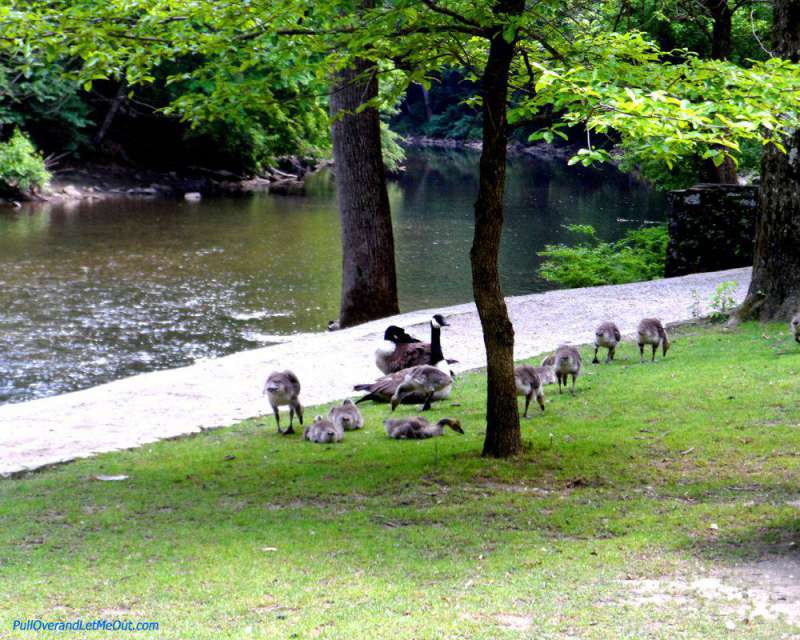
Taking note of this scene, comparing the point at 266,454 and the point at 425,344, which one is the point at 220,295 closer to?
the point at 425,344

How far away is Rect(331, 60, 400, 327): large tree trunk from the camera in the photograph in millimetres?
22625

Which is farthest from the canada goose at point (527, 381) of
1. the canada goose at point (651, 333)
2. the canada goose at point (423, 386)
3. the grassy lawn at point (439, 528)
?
the canada goose at point (651, 333)

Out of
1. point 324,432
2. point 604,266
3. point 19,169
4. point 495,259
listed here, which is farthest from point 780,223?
point 19,169

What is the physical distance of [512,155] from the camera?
337 ft

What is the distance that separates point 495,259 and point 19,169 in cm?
4453

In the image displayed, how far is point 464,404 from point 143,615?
778 cm

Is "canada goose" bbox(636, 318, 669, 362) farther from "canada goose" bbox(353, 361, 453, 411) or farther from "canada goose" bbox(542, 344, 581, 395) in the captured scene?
"canada goose" bbox(353, 361, 453, 411)

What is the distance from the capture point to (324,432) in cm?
1172

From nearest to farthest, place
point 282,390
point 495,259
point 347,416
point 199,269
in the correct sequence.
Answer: point 495,259 → point 282,390 → point 347,416 → point 199,269

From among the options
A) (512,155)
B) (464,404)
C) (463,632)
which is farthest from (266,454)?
(512,155)

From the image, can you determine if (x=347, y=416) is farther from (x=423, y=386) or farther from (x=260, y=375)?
(x=260, y=375)

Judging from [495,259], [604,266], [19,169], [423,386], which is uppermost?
[19,169]

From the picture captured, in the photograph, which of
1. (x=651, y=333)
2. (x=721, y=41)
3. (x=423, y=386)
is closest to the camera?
(x=423, y=386)

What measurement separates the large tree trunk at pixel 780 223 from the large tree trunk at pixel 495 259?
7004 mm
